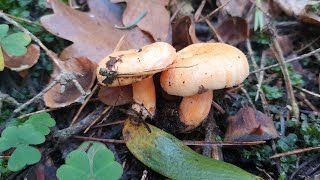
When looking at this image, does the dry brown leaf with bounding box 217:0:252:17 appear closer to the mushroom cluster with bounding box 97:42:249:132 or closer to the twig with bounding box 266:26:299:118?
the twig with bounding box 266:26:299:118

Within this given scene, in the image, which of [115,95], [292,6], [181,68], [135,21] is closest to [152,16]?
[135,21]

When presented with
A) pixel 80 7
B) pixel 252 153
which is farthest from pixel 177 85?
pixel 80 7

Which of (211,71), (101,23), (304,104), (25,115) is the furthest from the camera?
(101,23)

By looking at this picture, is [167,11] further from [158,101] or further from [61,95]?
[61,95]

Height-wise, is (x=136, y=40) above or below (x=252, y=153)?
above

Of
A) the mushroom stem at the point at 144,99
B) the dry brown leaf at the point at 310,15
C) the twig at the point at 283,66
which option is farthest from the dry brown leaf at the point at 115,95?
the dry brown leaf at the point at 310,15

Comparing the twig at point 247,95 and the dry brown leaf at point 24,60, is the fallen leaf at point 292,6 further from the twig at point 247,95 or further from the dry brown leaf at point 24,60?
the dry brown leaf at point 24,60
